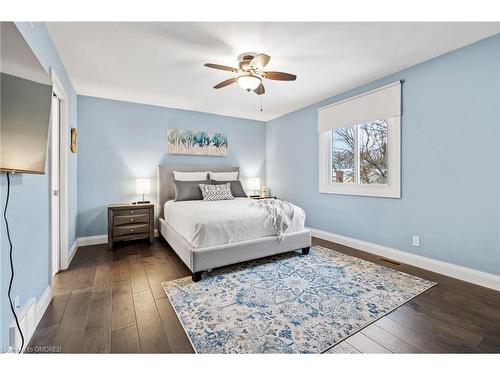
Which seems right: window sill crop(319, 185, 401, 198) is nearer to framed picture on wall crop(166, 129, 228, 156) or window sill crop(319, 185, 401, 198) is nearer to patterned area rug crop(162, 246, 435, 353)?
patterned area rug crop(162, 246, 435, 353)

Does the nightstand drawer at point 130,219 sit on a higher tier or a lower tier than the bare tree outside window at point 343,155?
lower

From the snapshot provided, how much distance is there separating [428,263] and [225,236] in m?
2.42

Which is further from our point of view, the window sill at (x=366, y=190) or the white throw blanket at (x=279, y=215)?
the window sill at (x=366, y=190)

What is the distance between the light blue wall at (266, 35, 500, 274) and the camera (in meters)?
2.24

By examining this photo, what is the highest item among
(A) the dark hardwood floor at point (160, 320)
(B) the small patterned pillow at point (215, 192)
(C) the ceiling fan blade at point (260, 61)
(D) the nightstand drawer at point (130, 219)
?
(C) the ceiling fan blade at point (260, 61)

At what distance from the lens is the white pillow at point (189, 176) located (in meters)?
4.20

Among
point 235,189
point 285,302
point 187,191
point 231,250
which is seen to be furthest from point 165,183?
point 285,302

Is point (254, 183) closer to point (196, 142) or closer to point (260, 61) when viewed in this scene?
point (196, 142)

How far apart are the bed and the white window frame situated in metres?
1.10

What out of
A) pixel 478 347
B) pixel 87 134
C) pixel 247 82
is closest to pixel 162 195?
pixel 87 134

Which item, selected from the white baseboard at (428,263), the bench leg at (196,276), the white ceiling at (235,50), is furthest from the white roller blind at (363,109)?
the bench leg at (196,276)

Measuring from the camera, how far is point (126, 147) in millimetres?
4043

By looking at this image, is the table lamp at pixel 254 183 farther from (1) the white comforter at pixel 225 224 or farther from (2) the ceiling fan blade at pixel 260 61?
(2) the ceiling fan blade at pixel 260 61

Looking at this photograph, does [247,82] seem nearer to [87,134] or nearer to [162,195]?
[162,195]
